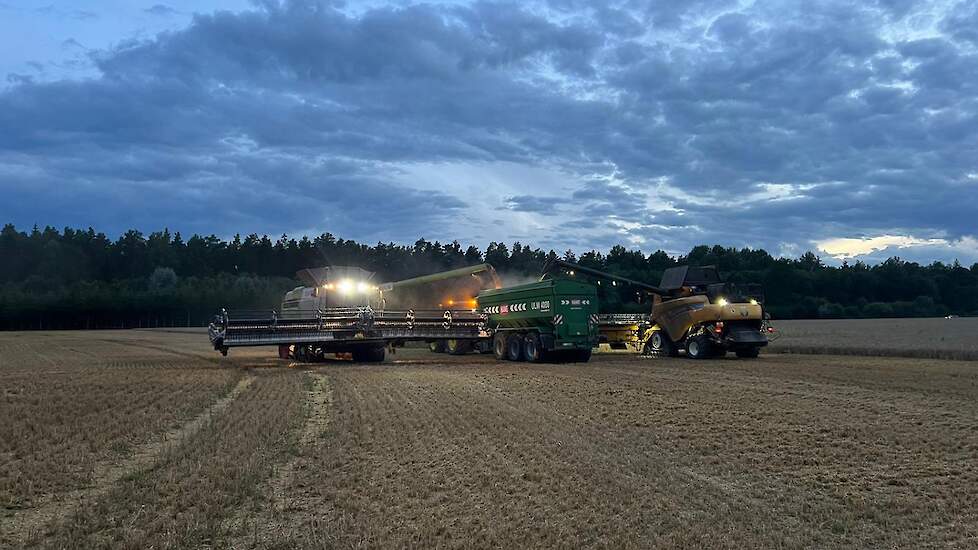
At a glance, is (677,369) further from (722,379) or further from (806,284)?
(806,284)

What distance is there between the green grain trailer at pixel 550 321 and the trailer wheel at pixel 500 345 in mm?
74

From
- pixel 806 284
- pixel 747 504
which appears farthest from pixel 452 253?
pixel 747 504

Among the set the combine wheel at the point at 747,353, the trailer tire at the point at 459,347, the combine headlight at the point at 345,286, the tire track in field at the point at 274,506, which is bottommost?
the tire track in field at the point at 274,506

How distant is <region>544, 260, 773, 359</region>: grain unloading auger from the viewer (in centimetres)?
3056

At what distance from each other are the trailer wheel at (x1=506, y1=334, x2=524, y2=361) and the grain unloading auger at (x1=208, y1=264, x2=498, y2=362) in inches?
63.6

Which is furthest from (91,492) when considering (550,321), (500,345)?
(500,345)

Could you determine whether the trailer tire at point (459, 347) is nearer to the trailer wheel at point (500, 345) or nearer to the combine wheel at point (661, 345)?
the trailer wheel at point (500, 345)

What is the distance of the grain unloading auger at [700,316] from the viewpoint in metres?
30.6

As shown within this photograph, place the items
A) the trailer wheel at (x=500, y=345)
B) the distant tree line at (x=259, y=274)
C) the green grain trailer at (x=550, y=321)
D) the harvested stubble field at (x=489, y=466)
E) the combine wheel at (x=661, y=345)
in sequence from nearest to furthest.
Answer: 1. the harvested stubble field at (x=489, y=466)
2. the green grain trailer at (x=550, y=321)
3. the trailer wheel at (x=500, y=345)
4. the combine wheel at (x=661, y=345)
5. the distant tree line at (x=259, y=274)

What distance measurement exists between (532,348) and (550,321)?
5.35 feet

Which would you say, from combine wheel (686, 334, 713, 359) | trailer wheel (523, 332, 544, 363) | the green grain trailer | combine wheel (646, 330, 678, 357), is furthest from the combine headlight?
combine wheel (686, 334, 713, 359)

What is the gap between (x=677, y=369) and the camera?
25.3 metres

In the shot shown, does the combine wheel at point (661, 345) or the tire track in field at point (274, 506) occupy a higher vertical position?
the combine wheel at point (661, 345)

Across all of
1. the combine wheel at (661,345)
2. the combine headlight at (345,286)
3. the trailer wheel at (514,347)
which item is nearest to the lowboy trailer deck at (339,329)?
the trailer wheel at (514,347)
